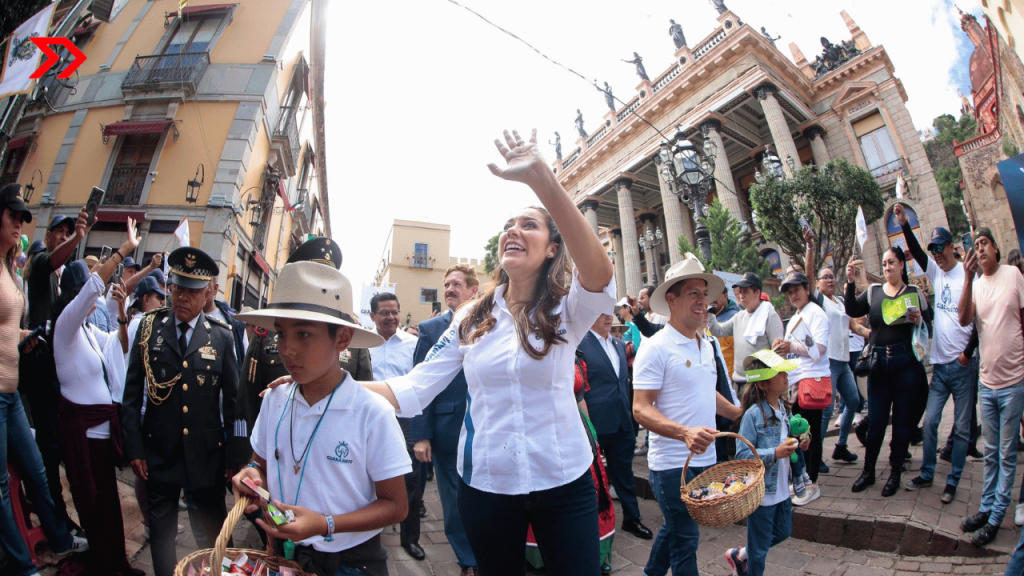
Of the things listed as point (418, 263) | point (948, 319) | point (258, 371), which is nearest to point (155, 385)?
point (258, 371)

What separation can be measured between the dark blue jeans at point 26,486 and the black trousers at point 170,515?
631 millimetres

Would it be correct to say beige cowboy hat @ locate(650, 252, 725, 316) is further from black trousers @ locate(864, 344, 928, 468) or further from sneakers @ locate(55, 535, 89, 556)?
sneakers @ locate(55, 535, 89, 556)

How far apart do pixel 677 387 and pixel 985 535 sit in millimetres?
2606

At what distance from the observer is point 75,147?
7688mm

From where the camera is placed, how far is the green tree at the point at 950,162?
32875mm

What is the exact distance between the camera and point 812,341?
4.58 metres

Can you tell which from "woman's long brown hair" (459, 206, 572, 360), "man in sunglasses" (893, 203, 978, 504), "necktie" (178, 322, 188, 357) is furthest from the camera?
"man in sunglasses" (893, 203, 978, 504)

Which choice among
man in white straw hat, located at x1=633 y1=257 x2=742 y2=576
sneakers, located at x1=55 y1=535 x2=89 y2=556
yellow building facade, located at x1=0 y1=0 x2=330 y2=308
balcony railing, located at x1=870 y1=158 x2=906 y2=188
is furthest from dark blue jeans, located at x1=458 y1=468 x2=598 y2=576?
balcony railing, located at x1=870 y1=158 x2=906 y2=188

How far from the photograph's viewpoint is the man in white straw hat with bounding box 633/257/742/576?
2.45 meters

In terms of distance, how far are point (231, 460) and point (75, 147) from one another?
8525 millimetres

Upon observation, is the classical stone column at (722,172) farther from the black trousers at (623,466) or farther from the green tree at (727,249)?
the black trousers at (623,466)

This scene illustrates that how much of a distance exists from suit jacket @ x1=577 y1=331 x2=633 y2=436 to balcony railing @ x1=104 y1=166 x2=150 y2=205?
409 inches

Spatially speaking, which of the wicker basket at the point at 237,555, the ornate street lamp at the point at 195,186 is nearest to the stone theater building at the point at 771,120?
the ornate street lamp at the point at 195,186

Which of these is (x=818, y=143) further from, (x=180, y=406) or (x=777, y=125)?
(x=180, y=406)
